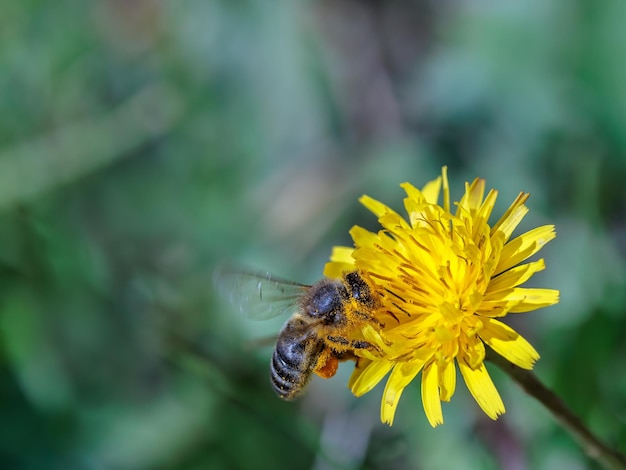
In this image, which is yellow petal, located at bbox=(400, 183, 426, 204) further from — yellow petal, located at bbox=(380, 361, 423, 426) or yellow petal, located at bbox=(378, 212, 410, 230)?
yellow petal, located at bbox=(380, 361, 423, 426)

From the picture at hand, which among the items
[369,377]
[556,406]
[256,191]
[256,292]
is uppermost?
[256,191]

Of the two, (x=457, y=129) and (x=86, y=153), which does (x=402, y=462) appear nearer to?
(x=457, y=129)

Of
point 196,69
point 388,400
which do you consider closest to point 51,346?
point 196,69

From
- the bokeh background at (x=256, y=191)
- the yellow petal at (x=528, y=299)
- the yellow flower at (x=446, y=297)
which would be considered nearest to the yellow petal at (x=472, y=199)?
the yellow flower at (x=446, y=297)

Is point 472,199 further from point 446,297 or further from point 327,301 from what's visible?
point 327,301

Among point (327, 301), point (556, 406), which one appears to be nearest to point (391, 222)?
point (327, 301)

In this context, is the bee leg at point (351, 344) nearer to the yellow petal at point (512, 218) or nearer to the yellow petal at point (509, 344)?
the yellow petal at point (509, 344)

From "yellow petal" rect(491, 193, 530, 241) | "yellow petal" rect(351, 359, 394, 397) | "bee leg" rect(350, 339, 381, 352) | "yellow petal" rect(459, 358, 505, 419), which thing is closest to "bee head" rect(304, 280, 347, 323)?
"bee leg" rect(350, 339, 381, 352)
